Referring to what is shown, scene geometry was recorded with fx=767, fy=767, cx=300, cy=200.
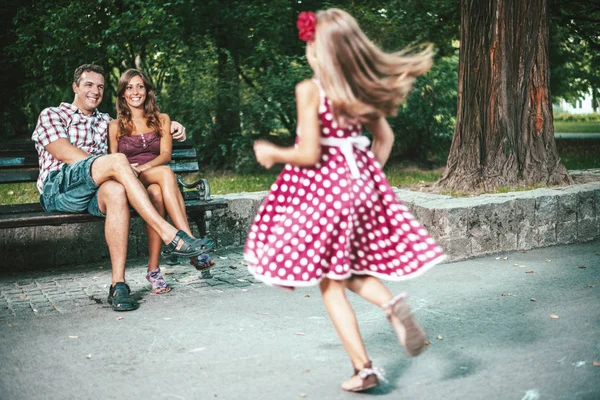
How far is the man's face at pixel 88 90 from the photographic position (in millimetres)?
6004

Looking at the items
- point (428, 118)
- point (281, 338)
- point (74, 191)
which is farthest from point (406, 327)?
point (428, 118)

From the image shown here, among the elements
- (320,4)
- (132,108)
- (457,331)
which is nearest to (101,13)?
(320,4)

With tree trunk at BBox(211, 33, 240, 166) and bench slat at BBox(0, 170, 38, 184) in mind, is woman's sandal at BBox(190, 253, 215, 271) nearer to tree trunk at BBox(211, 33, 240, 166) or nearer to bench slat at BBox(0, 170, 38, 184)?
bench slat at BBox(0, 170, 38, 184)

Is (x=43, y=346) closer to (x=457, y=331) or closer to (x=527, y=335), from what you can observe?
(x=457, y=331)

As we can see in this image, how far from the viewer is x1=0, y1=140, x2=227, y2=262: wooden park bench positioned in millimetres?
5609

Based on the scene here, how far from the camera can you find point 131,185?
5406mm

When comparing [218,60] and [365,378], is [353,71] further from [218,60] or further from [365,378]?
[218,60]

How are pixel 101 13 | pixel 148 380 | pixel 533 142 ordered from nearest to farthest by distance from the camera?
pixel 148 380, pixel 533 142, pixel 101 13

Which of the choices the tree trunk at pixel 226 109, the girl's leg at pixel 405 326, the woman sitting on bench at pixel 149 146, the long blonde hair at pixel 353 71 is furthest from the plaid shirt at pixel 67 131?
the tree trunk at pixel 226 109

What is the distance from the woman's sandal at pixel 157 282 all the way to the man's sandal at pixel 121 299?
362 millimetres

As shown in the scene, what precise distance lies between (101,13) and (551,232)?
9.73 metres

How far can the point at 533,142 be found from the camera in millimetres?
7984

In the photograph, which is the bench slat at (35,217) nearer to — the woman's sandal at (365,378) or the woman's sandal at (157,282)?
the woman's sandal at (157,282)

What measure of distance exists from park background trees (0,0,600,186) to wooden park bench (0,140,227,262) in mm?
5528
